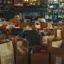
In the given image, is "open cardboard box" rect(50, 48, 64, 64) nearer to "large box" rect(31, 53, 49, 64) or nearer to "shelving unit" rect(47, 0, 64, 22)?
"large box" rect(31, 53, 49, 64)

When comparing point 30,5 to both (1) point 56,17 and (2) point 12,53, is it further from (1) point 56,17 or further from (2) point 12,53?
(2) point 12,53

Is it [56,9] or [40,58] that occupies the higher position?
[40,58]

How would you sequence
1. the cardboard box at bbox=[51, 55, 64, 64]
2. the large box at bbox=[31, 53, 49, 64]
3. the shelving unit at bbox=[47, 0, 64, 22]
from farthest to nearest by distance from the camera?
the shelving unit at bbox=[47, 0, 64, 22], the large box at bbox=[31, 53, 49, 64], the cardboard box at bbox=[51, 55, 64, 64]

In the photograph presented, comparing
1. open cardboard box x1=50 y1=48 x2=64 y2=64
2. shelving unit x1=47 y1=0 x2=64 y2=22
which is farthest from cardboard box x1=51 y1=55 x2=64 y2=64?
shelving unit x1=47 y1=0 x2=64 y2=22

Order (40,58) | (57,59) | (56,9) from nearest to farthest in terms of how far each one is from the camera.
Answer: (57,59), (40,58), (56,9)

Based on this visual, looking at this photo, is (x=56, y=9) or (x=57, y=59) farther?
(x=56, y=9)

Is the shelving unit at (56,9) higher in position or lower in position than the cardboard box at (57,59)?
lower

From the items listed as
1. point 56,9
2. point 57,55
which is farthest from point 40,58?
point 56,9

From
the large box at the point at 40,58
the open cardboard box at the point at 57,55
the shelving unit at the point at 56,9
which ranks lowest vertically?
the shelving unit at the point at 56,9

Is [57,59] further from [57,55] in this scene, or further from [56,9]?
[56,9]

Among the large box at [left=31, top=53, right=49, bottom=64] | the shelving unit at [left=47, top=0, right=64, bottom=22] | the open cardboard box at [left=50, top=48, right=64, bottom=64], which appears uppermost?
the open cardboard box at [left=50, top=48, right=64, bottom=64]

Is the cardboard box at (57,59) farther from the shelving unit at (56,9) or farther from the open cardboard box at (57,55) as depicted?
the shelving unit at (56,9)

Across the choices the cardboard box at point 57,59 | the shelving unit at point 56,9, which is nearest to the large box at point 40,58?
the cardboard box at point 57,59

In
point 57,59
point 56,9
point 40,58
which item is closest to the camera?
point 57,59
